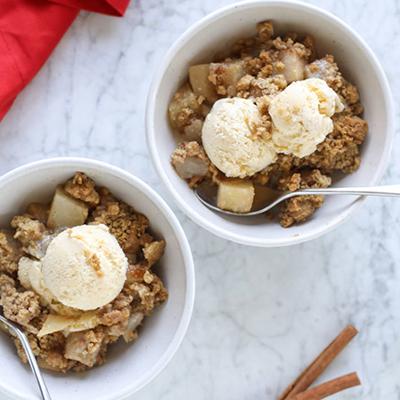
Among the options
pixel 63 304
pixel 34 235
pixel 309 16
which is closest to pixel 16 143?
pixel 34 235

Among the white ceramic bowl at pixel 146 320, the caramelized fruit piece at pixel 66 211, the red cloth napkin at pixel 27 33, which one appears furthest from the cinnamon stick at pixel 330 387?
the red cloth napkin at pixel 27 33

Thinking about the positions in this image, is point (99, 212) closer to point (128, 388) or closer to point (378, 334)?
point (128, 388)

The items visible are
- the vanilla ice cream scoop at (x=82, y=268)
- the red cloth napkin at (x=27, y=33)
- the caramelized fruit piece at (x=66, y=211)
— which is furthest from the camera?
the red cloth napkin at (x=27, y=33)

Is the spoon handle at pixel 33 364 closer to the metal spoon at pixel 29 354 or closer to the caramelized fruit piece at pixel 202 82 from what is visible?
the metal spoon at pixel 29 354

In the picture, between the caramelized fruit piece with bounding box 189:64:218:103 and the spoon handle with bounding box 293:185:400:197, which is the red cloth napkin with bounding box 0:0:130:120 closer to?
the caramelized fruit piece with bounding box 189:64:218:103

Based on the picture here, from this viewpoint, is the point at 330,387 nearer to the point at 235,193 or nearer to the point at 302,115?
the point at 235,193

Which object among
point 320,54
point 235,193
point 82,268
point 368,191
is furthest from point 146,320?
point 320,54
